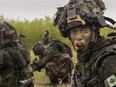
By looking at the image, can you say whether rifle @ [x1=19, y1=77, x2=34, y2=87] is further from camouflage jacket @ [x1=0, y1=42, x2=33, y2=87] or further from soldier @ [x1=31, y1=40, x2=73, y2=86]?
soldier @ [x1=31, y1=40, x2=73, y2=86]

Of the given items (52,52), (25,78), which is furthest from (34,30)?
(25,78)

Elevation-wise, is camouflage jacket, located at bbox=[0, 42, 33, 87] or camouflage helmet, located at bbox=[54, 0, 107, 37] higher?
camouflage helmet, located at bbox=[54, 0, 107, 37]

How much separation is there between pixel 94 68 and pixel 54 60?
37.2 feet

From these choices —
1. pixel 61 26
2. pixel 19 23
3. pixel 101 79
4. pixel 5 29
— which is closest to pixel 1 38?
pixel 5 29

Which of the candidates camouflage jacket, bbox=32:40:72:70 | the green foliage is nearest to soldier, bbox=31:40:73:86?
camouflage jacket, bbox=32:40:72:70

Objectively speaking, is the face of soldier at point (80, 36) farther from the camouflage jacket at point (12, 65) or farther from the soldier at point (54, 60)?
→ the soldier at point (54, 60)

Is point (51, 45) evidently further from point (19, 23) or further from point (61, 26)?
point (19, 23)

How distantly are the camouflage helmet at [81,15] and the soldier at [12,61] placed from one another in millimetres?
5578

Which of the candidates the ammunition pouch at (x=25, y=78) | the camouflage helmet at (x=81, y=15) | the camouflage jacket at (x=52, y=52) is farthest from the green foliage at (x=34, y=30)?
the camouflage helmet at (x=81, y=15)

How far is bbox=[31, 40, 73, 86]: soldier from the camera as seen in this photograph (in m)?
15.4

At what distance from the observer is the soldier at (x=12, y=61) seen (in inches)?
418

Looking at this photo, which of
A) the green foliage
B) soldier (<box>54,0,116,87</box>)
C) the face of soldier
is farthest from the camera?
the green foliage

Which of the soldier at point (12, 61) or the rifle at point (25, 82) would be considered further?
the rifle at point (25, 82)

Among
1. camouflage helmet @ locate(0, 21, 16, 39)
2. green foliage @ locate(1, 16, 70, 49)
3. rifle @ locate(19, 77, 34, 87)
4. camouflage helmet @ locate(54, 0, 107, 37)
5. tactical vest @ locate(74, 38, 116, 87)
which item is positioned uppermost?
camouflage helmet @ locate(54, 0, 107, 37)
